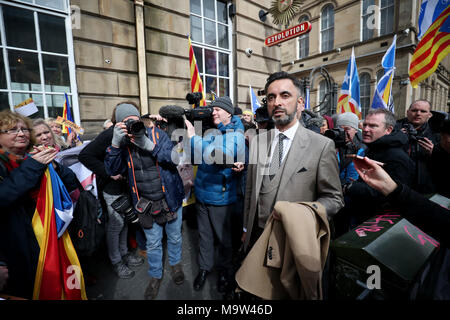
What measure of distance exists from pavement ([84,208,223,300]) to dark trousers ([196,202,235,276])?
0.82ft

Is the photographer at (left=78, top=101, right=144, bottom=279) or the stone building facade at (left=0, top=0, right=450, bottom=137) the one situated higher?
→ the stone building facade at (left=0, top=0, right=450, bottom=137)

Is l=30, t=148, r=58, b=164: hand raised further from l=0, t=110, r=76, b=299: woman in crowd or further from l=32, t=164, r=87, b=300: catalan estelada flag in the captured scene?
l=32, t=164, r=87, b=300: catalan estelada flag

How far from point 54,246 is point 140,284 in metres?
1.18

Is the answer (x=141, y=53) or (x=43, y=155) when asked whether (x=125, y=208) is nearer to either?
(x=43, y=155)

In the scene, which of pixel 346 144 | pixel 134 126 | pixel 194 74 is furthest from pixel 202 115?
pixel 194 74

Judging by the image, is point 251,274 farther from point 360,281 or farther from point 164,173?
point 164,173

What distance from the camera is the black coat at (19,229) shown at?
58.2 inches

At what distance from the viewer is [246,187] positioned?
75.1 inches

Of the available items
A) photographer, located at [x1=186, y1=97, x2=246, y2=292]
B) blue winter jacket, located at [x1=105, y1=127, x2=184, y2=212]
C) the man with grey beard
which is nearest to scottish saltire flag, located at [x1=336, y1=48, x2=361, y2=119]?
photographer, located at [x1=186, y1=97, x2=246, y2=292]

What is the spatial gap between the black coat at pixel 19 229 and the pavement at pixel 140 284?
3.03ft

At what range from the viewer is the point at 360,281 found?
1.11 metres

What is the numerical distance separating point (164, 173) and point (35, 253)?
1237 millimetres

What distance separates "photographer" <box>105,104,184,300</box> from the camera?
2156mm
